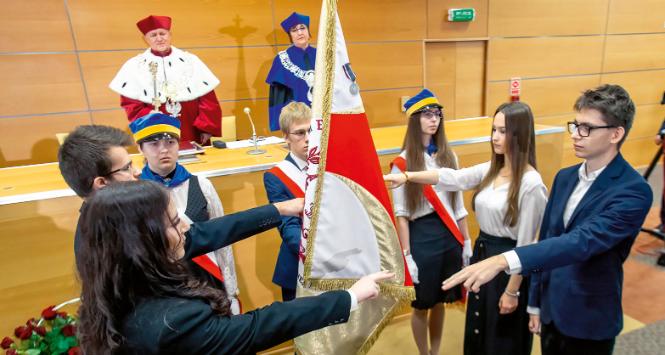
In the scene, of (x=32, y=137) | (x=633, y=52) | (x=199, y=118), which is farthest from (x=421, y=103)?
(x=633, y=52)

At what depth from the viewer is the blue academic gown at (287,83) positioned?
4145mm

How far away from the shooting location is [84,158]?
1.33 metres

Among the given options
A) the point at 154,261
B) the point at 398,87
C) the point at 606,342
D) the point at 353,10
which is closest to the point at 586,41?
the point at 398,87

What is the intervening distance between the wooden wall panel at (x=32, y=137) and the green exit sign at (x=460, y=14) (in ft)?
15.4

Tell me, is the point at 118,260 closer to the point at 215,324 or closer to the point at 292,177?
the point at 215,324

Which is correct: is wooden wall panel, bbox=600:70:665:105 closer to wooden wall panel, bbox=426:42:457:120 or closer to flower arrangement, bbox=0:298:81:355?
wooden wall panel, bbox=426:42:457:120

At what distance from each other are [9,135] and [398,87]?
4.59 m

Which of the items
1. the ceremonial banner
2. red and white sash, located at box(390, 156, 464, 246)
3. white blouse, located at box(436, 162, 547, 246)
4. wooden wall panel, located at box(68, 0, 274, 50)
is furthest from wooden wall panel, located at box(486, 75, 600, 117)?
the ceremonial banner

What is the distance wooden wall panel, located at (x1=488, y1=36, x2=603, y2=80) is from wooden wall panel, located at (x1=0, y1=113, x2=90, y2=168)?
5426 mm

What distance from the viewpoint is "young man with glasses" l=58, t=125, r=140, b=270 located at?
1.33 meters

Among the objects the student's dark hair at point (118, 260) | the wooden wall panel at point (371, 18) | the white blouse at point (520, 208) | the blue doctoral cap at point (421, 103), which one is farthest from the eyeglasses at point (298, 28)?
the student's dark hair at point (118, 260)

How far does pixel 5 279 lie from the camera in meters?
2.07

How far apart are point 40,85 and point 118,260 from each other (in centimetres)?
436

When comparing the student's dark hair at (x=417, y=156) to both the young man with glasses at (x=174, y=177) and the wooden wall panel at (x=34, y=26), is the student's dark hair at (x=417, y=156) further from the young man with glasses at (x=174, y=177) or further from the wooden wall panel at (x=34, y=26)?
the wooden wall panel at (x=34, y=26)
